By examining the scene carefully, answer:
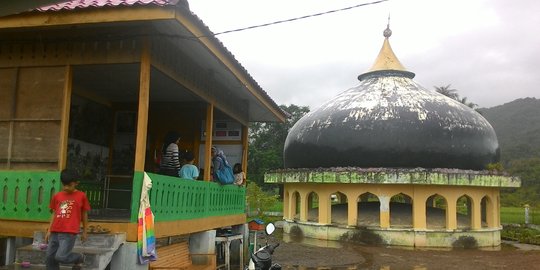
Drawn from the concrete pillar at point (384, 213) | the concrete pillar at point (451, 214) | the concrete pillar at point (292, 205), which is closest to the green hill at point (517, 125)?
the concrete pillar at point (292, 205)

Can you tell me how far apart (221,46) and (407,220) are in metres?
14.3

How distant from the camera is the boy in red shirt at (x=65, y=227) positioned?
5922 mm

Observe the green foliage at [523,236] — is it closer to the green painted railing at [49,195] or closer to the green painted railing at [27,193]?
the green painted railing at [49,195]

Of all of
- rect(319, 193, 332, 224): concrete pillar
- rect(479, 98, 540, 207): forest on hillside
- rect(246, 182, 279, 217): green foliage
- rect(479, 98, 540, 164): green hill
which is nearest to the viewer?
rect(319, 193, 332, 224): concrete pillar

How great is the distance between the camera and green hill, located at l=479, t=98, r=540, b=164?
64.6m

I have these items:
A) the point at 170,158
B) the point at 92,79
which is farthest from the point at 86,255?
the point at 92,79

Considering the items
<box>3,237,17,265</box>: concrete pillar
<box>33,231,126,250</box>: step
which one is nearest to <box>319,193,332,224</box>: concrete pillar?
<box>3,237,17,265</box>: concrete pillar

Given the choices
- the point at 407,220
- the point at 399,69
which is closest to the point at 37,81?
the point at 407,220

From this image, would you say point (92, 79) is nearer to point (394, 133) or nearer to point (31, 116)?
point (31, 116)

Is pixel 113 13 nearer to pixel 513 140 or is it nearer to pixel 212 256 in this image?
pixel 212 256

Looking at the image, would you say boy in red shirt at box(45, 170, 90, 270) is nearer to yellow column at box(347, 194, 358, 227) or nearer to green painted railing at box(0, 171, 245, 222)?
green painted railing at box(0, 171, 245, 222)

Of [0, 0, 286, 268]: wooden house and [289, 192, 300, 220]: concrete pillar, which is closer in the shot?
[0, 0, 286, 268]: wooden house

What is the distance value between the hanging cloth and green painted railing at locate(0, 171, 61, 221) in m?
1.22

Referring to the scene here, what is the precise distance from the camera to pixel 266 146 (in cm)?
5366
